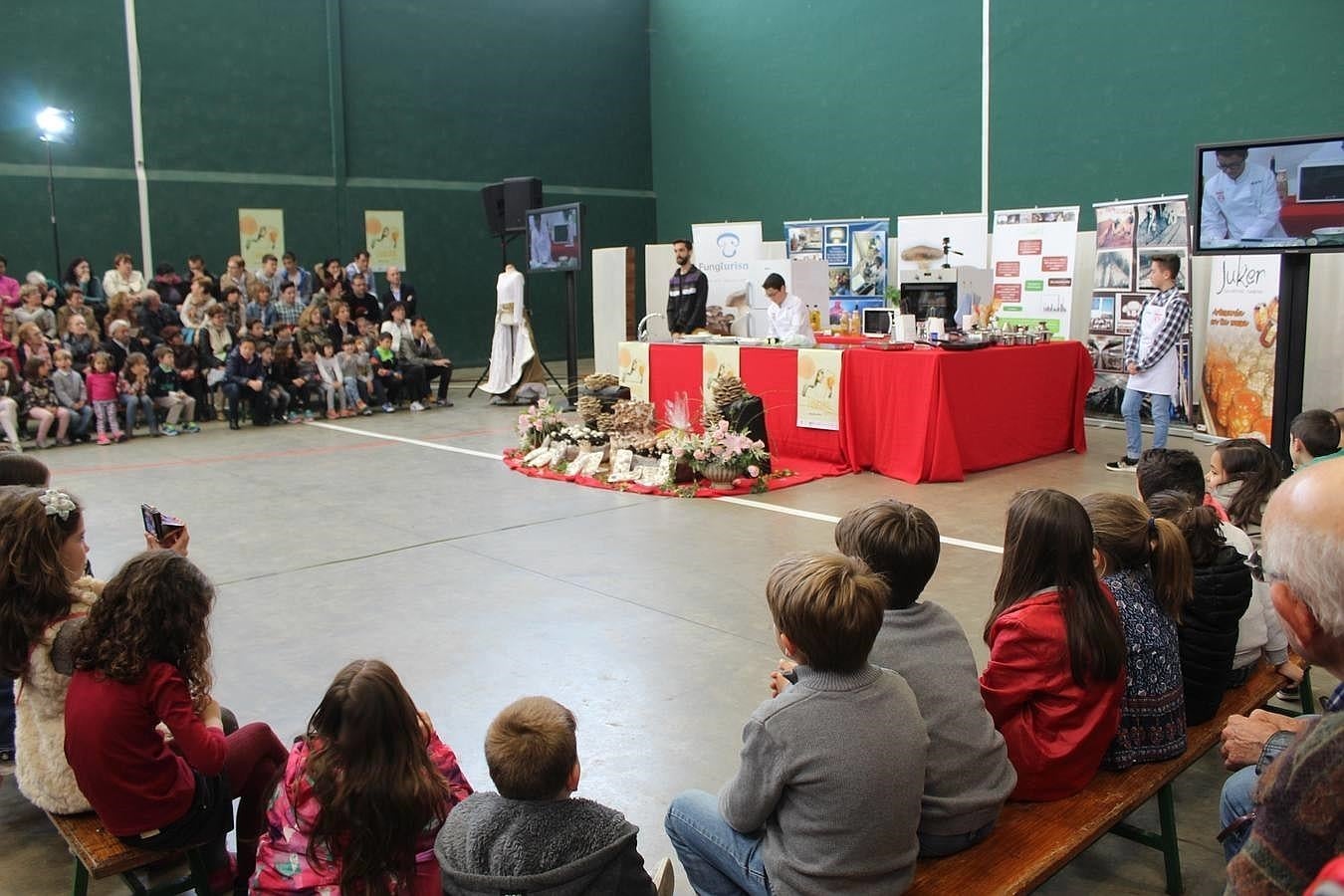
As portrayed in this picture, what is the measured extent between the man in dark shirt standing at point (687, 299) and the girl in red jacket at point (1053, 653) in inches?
329

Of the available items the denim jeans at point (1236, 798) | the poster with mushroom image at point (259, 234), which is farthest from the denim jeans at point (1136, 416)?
the poster with mushroom image at point (259, 234)

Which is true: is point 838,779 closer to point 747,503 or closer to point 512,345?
point 747,503

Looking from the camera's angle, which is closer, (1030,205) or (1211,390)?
(1211,390)

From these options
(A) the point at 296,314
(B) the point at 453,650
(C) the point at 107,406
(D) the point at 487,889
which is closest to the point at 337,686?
(D) the point at 487,889

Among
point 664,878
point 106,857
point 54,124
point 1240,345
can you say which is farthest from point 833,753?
point 54,124

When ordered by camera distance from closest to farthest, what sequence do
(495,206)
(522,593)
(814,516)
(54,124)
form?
(522,593) < (814,516) < (54,124) < (495,206)

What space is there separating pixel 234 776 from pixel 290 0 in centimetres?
1319

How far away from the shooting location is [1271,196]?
4.79m

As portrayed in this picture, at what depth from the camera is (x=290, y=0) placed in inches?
526

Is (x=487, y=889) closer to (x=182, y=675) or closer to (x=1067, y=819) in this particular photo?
(x=182, y=675)

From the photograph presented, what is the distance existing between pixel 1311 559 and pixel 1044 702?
1056mm

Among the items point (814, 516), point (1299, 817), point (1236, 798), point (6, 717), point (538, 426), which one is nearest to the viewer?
point (1299, 817)

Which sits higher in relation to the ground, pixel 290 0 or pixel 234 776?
pixel 290 0

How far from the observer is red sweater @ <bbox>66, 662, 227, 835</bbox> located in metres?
2.06
